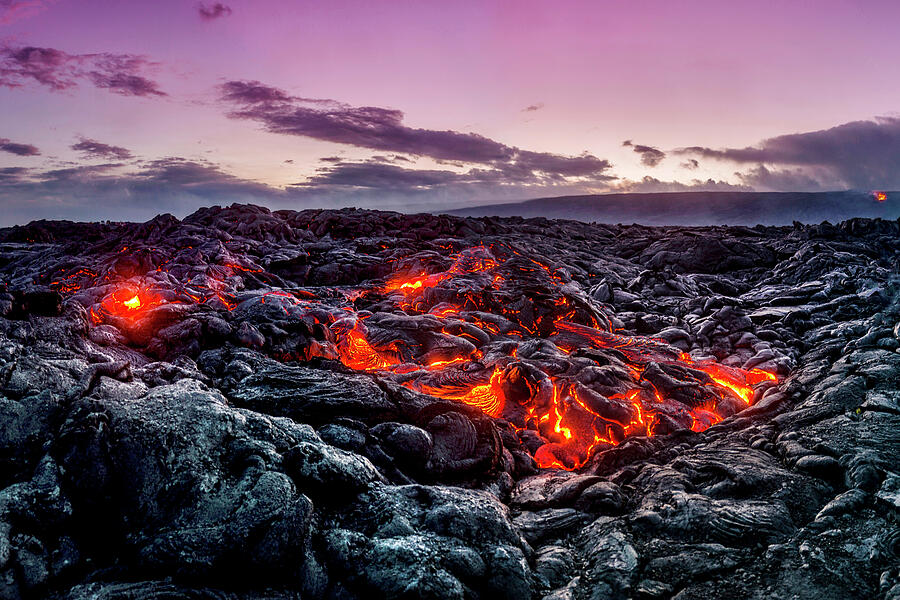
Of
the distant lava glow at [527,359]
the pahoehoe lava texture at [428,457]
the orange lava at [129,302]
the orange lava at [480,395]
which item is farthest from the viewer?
the orange lava at [129,302]

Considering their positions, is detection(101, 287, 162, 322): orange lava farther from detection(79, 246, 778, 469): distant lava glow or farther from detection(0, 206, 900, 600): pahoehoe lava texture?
detection(0, 206, 900, 600): pahoehoe lava texture

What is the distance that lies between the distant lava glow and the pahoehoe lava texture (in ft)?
0.34

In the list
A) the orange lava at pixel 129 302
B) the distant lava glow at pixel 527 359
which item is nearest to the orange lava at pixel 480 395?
the distant lava glow at pixel 527 359

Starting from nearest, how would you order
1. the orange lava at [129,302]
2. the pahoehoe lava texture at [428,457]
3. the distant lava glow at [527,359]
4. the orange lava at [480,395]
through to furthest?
the pahoehoe lava texture at [428,457] < the distant lava glow at [527,359] < the orange lava at [480,395] < the orange lava at [129,302]

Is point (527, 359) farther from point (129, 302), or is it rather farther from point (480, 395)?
point (129, 302)

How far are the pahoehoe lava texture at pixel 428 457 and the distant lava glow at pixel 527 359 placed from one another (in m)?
→ 0.10

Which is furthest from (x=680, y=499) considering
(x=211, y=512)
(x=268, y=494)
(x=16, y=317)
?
(x=16, y=317)

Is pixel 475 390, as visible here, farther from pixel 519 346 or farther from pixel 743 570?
pixel 743 570

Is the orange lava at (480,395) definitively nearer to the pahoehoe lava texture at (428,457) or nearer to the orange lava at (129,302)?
the pahoehoe lava texture at (428,457)

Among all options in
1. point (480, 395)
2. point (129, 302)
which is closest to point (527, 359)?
point (480, 395)

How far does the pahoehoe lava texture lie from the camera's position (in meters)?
5.66

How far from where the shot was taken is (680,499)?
7.47m

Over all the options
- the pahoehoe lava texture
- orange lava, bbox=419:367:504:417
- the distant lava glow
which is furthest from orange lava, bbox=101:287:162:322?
orange lava, bbox=419:367:504:417

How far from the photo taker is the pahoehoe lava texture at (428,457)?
566 cm
